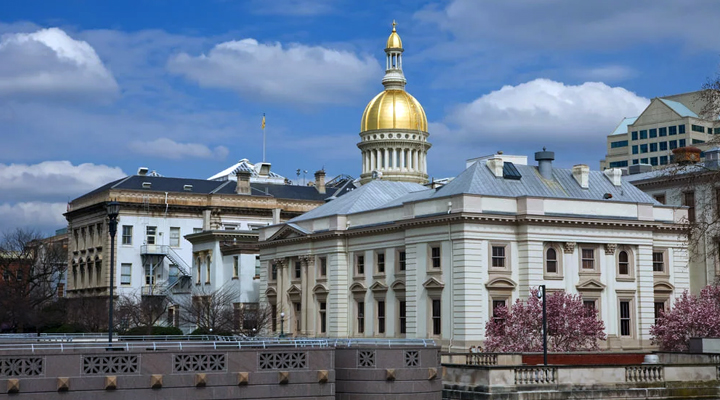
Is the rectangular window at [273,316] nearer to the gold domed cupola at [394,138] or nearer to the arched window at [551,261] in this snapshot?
the arched window at [551,261]

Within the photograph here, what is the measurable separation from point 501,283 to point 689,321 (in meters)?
10.9

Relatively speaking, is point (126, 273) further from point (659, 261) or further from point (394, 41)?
point (659, 261)

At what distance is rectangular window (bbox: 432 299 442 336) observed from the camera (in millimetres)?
64312

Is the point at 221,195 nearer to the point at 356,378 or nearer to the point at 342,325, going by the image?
the point at 342,325

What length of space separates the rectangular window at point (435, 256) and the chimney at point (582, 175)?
11676mm

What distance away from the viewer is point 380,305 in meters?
70.9

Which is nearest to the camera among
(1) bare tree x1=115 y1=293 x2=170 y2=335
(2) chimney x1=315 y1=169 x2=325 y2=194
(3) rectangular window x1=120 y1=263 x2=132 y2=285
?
(1) bare tree x1=115 y1=293 x2=170 y2=335

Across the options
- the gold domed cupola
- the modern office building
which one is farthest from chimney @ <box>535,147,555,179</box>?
the modern office building

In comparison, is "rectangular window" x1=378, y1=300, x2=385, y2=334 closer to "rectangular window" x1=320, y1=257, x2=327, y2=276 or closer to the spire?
"rectangular window" x1=320, y1=257, x2=327, y2=276

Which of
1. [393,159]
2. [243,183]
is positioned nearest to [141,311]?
[243,183]

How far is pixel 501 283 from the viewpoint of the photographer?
207 ft

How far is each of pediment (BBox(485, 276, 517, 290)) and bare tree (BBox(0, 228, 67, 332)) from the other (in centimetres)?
4360

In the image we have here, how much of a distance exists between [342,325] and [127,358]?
40973 millimetres

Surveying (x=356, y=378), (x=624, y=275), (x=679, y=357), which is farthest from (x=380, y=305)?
(x=356, y=378)
